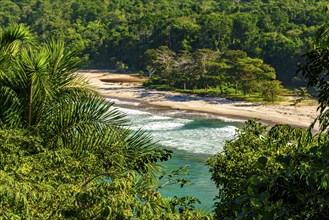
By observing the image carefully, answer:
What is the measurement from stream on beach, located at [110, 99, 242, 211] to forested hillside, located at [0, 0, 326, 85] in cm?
2384

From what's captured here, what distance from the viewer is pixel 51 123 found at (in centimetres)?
680

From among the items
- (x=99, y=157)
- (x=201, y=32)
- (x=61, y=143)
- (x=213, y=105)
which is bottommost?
(x=213, y=105)

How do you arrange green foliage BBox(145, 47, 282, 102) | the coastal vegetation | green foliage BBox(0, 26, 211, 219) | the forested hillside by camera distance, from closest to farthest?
1. the coastal vegetation
2. green foliage BBox(0, 26, 211, 219)
3. green foliage BBox(145, 47, 282, 102)
4. the forested hillside

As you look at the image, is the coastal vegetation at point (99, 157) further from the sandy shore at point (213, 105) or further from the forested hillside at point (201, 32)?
the forested hillside at point (201, 32)

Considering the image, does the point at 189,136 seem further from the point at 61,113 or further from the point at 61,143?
the point at 61,143

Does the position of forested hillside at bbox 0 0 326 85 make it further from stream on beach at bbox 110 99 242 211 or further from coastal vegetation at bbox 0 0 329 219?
coastal vegetation at bbox 0 0 329 219

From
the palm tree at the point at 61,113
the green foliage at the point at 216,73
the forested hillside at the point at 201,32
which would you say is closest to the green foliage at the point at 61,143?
the palm tree at the point at 61,113

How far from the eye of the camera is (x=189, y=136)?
39.8 metres

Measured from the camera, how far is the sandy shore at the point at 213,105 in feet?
154

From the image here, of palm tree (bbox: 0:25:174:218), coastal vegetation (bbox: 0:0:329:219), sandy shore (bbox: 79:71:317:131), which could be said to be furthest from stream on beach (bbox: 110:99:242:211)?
palm tree (bbox: 0:25:174:218)

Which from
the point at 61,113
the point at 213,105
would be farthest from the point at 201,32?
the point at 61,113

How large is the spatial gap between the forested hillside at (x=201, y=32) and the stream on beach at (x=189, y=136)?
78.2ft

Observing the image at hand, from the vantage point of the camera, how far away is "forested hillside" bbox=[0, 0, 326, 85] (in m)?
76.0

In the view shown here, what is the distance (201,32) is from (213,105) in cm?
3181
